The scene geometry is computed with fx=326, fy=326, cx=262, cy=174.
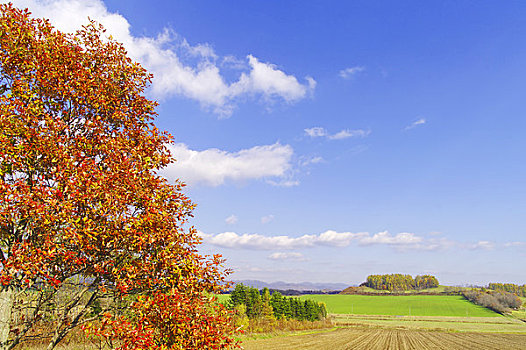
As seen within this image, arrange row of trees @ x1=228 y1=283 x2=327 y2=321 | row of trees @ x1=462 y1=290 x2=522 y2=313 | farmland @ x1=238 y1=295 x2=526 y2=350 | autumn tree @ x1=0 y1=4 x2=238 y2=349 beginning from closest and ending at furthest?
autumn tree @ x1=0 y1=4 x2=238 y2=349, row of trees @ x1=228 y1=283 x2=327 y2=321, farmland @ x1=238 y1=295 x2=526 y2=350, row of trees @ x1=462 y1=290 x2=522 y2=313

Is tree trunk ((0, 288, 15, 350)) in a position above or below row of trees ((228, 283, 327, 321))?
above

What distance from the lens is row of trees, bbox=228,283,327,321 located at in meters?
66.6

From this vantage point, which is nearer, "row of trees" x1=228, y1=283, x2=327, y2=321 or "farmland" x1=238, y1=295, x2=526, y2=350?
"row of trees" x1=228, y1=283, x2=327, y2=321

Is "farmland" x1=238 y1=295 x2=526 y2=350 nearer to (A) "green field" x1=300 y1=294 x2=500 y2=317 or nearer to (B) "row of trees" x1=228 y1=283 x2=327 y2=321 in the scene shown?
(A) "green field" x1=300 y1=294 x2=500 y2=317

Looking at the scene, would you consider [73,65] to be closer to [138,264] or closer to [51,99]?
[51,99]

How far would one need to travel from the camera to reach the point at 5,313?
5984 millimetres

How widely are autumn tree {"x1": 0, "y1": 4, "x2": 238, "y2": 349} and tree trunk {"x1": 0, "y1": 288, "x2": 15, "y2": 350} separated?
0.06 feet

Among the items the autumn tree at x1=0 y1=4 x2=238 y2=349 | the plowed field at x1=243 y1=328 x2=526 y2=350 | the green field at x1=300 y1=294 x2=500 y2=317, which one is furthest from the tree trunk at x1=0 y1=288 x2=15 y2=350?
the green field at x1=300 y1=294 x2=500 y2=317

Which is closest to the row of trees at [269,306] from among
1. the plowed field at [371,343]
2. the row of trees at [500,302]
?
the plowed field at [371,343]

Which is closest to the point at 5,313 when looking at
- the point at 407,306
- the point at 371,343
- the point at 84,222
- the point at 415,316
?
the point at 84,222

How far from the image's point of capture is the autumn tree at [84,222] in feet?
18.4

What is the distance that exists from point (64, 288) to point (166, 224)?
2426 millimetres

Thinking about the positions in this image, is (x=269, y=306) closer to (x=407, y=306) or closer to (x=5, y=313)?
(x=5, y=313)

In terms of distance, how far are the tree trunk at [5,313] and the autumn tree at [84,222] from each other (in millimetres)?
17
